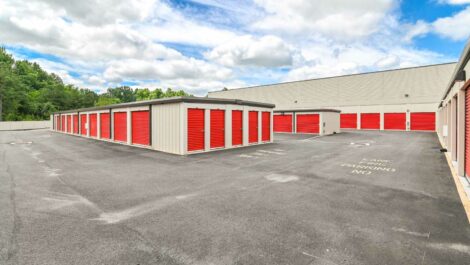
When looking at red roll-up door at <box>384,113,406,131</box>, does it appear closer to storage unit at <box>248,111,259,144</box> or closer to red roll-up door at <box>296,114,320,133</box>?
red roll-up door at <box>296,114,320,133</box>

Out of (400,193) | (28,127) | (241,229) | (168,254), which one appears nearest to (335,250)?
(241,229)

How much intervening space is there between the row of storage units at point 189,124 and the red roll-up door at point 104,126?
0.09 ft

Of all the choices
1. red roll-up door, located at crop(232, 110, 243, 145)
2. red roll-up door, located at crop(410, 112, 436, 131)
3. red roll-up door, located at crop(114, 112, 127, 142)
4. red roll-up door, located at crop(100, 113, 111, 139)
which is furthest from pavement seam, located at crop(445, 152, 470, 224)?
red roll-up door, located at crop(410, 112, 436, 131)

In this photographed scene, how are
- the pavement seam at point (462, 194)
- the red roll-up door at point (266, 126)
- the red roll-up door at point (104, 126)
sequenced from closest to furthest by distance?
the pavement seam at point (462, 194) → the red roll-up door at point (266, 126) → the red roll-up door at point (104, 126)

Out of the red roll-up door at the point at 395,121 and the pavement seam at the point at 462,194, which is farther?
the red roll-up door at the point at 395,121

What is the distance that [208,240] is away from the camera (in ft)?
13.6

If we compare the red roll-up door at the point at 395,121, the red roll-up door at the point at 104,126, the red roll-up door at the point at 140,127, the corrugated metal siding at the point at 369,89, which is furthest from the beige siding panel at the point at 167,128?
the corrugated metal siding at the point at 369,89

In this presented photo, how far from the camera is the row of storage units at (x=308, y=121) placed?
92.2 ft

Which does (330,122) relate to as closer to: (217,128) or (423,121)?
(423,121)

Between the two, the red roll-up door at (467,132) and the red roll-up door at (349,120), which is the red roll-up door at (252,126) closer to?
the red roll-up door at (467,132)

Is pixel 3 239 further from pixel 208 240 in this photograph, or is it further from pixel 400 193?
pixel 400 193

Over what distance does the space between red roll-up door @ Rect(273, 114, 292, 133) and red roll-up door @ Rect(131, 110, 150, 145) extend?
18.9 meters

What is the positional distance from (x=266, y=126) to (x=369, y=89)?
28323mm

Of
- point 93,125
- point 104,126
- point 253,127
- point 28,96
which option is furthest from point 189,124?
point 28,96
